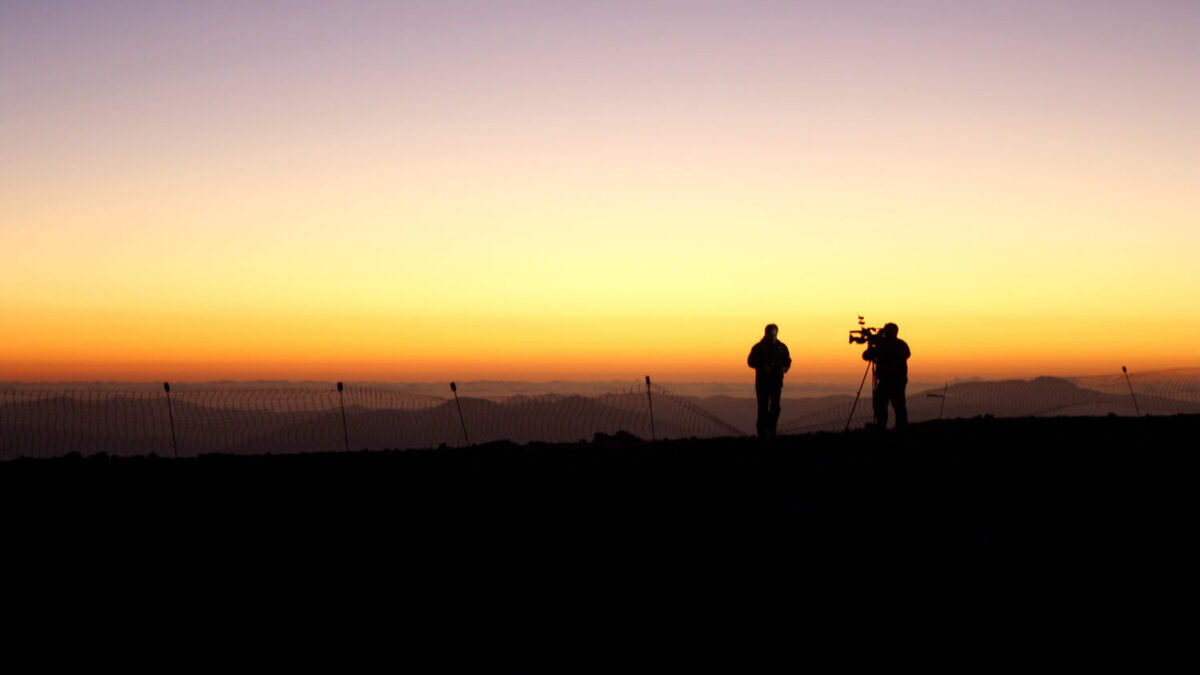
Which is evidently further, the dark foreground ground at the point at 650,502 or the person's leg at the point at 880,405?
the person's leg at the point at 880,405

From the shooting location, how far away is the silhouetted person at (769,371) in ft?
66.7

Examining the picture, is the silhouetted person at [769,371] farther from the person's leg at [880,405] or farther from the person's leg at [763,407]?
the person's leg at [880,405]

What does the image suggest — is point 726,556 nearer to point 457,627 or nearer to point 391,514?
point 457,627

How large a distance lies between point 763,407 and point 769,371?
27.6 inches

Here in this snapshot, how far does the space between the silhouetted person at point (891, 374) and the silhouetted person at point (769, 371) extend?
157 cm

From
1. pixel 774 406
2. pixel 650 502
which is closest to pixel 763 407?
pixel 774 406

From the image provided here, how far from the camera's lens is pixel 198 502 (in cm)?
1247

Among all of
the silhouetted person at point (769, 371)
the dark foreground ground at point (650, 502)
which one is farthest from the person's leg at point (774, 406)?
the dark foreground ground at point (650, 502)

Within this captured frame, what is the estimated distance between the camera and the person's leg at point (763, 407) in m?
20.5

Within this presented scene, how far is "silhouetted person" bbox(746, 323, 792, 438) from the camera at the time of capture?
66.7ft

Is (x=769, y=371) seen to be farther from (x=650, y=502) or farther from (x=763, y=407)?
(x=650, y=502)

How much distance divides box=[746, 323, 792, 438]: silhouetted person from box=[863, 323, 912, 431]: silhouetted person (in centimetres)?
157

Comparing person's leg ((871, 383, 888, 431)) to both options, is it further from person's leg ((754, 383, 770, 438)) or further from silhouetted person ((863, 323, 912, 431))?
person's leg ((754, 383, 770, 438))

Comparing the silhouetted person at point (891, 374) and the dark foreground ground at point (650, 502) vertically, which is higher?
the silhouetted person at point (891, 374)
